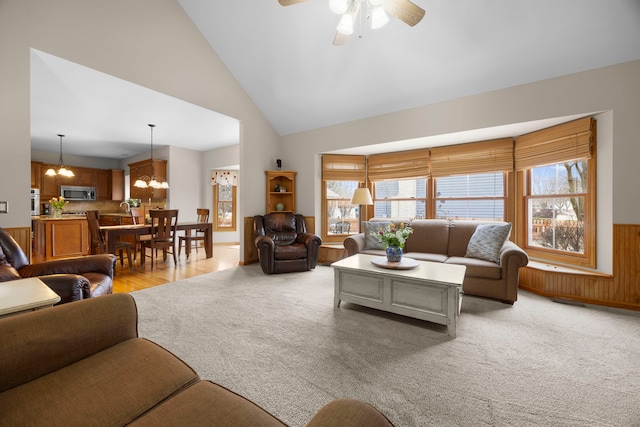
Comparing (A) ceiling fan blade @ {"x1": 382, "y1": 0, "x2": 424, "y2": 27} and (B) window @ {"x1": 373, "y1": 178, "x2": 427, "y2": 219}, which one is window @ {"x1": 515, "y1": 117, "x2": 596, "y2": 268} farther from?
(A) ceiling fan blade @ {"x1": 382, "y1": 0, "x2": 424, "y2": 27}

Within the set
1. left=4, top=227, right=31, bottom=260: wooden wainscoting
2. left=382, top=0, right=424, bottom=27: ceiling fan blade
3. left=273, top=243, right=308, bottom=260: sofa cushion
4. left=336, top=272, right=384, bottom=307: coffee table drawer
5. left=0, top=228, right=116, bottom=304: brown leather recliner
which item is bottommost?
left=336, top=272, right=384, bottom=307: coffee table drawer

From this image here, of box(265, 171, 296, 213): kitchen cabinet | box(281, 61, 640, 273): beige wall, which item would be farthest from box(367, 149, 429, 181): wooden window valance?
box(265, 171, 296, 213): kitchen cabinet

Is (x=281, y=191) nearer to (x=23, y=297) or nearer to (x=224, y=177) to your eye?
(x=224, y=177)

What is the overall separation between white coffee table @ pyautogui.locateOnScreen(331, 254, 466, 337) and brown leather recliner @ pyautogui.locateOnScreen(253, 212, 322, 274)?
149 cm

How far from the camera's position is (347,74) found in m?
3.97

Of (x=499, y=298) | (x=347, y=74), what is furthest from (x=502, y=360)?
(x=347, y=74)

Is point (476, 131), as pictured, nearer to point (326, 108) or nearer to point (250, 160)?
point (326, 108)

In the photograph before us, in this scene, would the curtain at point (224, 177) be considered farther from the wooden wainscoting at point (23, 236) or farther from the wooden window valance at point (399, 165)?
the wooden wainscoting at point (23, 236)

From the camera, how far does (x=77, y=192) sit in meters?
7.24

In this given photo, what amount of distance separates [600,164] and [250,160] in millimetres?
4934

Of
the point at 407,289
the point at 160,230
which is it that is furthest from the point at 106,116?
the point at 407,289

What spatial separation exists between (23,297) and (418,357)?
94.1 inches

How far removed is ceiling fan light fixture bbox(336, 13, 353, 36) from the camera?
7.11ft

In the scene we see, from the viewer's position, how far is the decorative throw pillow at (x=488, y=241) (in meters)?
3.31
